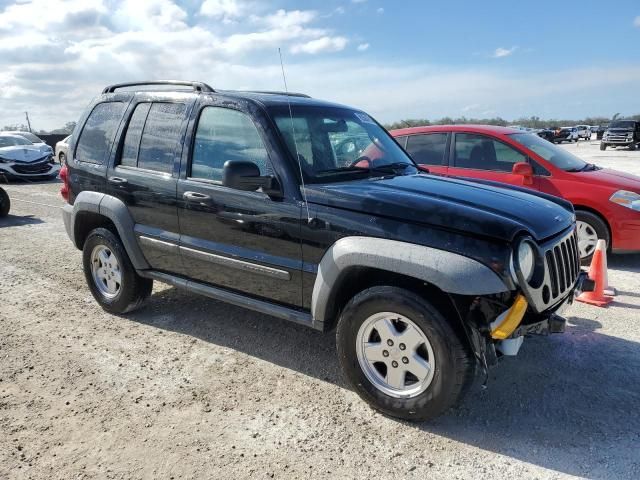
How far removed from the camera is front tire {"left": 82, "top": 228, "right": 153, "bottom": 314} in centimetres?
467

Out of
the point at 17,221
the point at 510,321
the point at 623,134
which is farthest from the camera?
the point at 623,134

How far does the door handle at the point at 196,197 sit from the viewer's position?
12.7 feet

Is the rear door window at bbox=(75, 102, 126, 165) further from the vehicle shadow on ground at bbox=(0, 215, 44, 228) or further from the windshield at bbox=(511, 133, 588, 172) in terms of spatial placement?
the vehicle shadow on ground at bbox=(0, 215, 44, 228)

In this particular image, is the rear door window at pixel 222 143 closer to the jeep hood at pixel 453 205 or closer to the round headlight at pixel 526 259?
the jeep hood at pixel 453 205

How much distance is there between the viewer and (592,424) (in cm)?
310

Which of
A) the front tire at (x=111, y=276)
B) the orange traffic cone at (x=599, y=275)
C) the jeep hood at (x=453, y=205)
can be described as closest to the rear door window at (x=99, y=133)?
the front tire at (x=111, y=276)

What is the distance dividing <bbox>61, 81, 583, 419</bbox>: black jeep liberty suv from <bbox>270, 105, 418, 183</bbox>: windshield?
2 centimetres

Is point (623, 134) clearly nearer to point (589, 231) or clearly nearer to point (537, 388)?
point (589, 231)

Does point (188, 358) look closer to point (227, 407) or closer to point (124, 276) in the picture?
point (227, 407)

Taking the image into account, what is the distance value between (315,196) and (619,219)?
4428mm

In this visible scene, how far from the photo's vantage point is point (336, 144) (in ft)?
13.0

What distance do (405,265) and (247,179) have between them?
1182mm

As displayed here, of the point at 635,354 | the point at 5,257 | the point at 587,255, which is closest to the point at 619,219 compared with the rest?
the point at 587,255

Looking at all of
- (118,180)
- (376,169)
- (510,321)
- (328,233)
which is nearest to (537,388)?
(510,321)
